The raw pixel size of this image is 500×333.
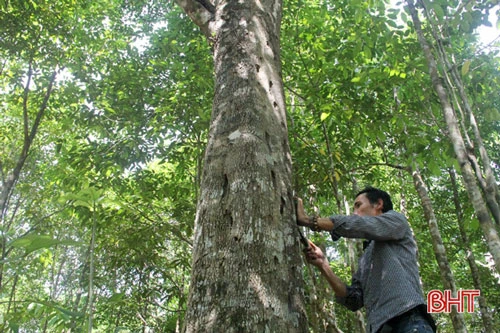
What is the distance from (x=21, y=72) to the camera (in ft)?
21.8

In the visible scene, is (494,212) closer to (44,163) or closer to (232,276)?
(232,276)

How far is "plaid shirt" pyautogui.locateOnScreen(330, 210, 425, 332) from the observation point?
2006 mm

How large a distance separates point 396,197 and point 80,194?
12.0m

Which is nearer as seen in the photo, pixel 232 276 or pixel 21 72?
pixel 232 276

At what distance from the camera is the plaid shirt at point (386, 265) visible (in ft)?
6.58

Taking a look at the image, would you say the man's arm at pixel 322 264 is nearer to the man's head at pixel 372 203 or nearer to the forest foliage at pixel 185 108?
the man's head at pixel 372 203

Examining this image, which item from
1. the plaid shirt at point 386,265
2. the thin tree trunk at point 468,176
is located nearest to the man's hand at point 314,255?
the plaid shirt at point 386,265

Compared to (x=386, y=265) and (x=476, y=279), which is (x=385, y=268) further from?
(x=476, y=279)

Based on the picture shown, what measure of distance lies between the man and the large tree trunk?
15.8 inches

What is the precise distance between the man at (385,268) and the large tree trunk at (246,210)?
1.31 feet

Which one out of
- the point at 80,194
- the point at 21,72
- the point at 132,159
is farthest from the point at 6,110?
the point at 80,194

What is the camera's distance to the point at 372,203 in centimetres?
254

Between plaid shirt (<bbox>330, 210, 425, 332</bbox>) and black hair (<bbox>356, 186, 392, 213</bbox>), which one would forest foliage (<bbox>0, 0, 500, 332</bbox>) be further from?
plaid shirt (<bbox>330, 210, 425, 332</bbox>)

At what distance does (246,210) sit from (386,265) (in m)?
1.17
